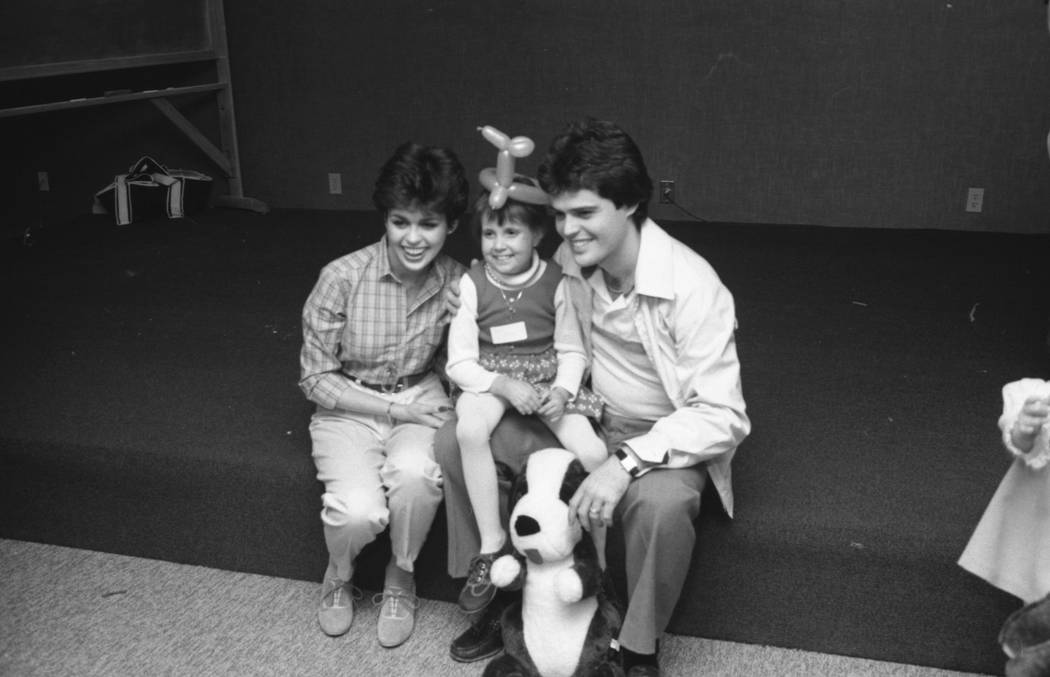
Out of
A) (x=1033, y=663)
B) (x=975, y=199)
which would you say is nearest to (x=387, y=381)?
(x=1033, y=663)

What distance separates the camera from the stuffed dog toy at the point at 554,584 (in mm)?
1570

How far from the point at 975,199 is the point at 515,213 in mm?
2796

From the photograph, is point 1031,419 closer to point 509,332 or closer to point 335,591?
point 509,332

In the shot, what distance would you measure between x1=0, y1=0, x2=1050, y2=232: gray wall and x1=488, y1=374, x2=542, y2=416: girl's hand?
104 inches

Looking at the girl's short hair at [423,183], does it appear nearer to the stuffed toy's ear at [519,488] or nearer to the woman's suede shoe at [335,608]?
the stuffed toy's ear at [519,488]

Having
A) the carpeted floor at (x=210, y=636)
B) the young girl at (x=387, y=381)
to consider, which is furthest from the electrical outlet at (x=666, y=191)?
the carpeted floor at (x=210, y=636)

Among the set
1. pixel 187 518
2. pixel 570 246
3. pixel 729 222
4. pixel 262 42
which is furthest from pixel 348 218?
pixel 570 246

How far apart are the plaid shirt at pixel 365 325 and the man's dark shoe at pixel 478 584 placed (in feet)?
1.31

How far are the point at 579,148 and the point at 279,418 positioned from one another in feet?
3.00

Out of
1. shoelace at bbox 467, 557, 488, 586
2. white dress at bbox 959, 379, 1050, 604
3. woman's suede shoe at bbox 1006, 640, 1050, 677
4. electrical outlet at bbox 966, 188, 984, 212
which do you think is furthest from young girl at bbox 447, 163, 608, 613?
electrical outlet at bbox 966, 188, 984, 212

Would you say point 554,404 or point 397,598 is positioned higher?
point 554,404

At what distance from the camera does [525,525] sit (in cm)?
158

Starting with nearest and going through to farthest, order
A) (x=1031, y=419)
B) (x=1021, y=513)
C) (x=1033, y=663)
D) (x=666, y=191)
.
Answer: (x=1033, y=663), (x=1031, y=419), (x=1021, y=513), (x=666, y=191)

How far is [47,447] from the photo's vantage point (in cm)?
205
